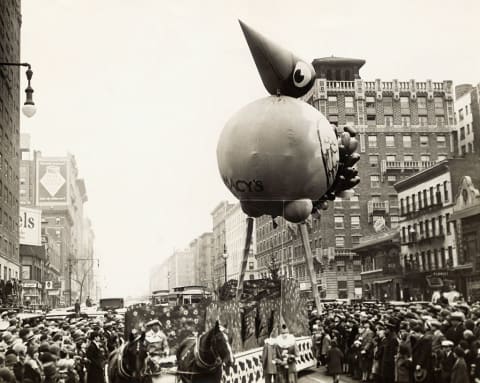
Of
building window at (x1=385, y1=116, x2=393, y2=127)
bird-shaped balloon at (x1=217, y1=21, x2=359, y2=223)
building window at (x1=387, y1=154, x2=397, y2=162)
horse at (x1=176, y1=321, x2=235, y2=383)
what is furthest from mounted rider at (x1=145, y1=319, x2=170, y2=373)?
building window at (x1=385, y1=116, x2=393, y2=127)

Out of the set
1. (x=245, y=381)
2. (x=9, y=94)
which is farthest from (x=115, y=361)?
(x=9, y=94)

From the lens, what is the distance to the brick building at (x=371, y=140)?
86.3m

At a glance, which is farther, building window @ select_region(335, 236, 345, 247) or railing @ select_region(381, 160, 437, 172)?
railing @ select_region(381, 160, 437, 172)

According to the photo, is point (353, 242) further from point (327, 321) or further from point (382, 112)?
point (327, 321)

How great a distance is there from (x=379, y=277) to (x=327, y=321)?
159 feet

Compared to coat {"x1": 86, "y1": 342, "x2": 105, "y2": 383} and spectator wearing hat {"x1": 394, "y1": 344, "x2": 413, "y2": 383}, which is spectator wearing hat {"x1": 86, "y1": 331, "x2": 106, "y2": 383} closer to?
coat {"x1": 86, "y1": 342, "x2": 105, "y2": 383}

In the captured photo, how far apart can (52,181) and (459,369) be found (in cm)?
8378

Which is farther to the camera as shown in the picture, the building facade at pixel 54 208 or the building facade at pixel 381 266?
the building facade at pixel 54 208

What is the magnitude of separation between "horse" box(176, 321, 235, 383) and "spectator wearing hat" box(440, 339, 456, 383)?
13.9ft

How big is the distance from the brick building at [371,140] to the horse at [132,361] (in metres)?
72.2

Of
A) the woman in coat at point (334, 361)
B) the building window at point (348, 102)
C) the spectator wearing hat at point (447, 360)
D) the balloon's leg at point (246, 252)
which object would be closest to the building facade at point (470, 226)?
the woman in coat at point (334, 361)

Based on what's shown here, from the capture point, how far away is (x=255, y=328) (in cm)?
2066

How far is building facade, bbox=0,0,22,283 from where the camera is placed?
31.0m

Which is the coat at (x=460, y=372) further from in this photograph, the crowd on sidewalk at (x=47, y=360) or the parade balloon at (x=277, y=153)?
the crowd on sidewalk at (x=47, y=360)
